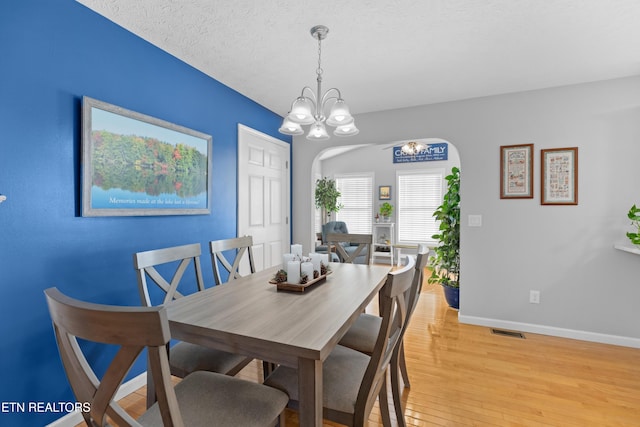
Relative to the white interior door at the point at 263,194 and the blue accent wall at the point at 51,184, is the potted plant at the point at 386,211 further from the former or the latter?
the blue accent wall at the point at 51,184

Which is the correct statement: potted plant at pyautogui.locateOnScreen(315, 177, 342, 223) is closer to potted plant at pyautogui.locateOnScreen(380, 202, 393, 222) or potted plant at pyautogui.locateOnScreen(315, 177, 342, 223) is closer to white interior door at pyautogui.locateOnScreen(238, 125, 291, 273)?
potted plant at pyautogui.locateOnScreen(380, 202, 393, 222)

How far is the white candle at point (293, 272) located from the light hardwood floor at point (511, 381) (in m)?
0.85

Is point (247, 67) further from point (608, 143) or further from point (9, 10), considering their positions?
point (608, 143)

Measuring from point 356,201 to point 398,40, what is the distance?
5.11 m

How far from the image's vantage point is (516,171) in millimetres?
3096

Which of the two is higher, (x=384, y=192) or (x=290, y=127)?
(x=290, y=127)

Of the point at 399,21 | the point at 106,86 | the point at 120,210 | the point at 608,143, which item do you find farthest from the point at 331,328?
the point at 608,143

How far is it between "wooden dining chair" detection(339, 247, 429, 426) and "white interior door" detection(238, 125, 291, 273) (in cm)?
173

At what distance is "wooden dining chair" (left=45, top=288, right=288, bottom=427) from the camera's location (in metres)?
0.70

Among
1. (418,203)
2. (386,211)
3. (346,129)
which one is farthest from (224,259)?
(418,203)

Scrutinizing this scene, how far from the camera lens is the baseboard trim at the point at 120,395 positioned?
169cm

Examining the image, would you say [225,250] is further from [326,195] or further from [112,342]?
[326,195]

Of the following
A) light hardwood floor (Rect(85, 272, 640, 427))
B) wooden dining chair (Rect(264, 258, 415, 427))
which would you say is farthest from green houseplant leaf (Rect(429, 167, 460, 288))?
wooden dining chair (Rect(264, 258, 415, 427))

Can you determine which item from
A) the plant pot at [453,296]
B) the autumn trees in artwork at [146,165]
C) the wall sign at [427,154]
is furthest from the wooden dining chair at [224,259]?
the wall sign at [427,154]
